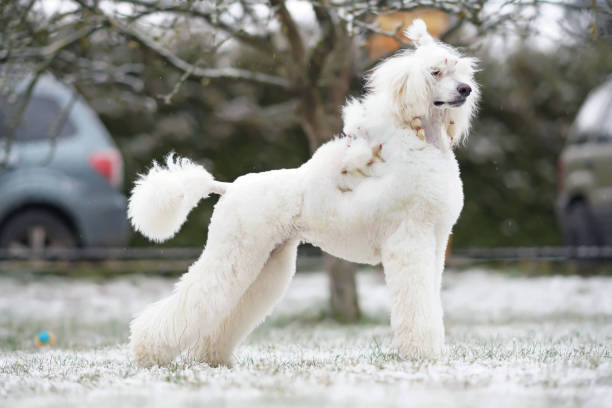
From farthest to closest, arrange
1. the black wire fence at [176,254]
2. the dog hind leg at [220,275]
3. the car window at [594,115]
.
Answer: the car window at [594,115]
the black wire fence at [176,254]
the dog hind leg at [220,275]

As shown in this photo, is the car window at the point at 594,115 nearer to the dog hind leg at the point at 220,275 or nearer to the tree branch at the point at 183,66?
the tree branch at the point at 183,66

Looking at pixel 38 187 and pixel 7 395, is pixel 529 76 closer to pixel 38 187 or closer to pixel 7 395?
pixel 38 187

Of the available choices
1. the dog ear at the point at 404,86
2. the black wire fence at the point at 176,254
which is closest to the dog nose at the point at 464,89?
the dog ear at the point at 404,86

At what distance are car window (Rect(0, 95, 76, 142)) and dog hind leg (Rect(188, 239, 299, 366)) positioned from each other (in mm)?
5884

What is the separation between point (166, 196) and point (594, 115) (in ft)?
24.4

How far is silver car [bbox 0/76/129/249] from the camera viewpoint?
941 centimetres

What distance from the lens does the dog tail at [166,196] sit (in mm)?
4188

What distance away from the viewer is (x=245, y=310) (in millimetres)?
4305

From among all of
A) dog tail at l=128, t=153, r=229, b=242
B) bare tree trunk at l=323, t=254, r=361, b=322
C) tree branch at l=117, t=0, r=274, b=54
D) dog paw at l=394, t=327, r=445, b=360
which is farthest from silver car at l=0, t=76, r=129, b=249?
dog paw at l=394, t=327, r=445, b=360

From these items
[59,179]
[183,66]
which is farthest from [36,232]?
[183,66]

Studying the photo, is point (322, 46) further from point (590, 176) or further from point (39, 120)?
point (590, 176)

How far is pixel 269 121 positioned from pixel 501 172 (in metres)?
3.74

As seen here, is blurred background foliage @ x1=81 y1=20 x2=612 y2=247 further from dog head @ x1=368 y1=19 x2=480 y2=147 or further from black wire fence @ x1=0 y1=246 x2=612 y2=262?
dog head @ x1=368 y1=19 x2=480 y2=147

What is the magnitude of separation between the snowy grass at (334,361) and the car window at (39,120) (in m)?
1.92
